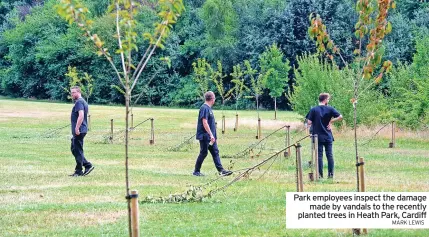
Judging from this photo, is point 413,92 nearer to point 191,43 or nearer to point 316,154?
point 316,154

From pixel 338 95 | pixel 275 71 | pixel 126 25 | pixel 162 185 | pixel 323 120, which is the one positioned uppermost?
pixel 275 71

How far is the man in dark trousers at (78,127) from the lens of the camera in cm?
1936

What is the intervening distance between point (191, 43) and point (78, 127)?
72745 millimetres

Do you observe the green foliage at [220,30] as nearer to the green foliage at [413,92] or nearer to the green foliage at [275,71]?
the green foliage at [275,71]

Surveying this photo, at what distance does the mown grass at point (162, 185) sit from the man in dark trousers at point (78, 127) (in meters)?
0.42

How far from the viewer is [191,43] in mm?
91688

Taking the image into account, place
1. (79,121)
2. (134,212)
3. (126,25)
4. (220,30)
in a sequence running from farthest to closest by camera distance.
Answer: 1. (220,30)
2. (79,121)
3. (126,25)
4. (134,212)

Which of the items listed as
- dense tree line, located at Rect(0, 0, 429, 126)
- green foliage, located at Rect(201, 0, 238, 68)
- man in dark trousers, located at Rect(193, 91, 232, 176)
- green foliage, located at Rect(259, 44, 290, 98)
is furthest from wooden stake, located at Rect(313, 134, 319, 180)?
green foliage, located at Rect(201, 0, 238, 68)

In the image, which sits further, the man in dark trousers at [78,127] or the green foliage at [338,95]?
the green foliage at [338,95]

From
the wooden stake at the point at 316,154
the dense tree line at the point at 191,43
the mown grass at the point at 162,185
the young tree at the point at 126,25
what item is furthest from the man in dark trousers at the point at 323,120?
the dense tree line at the point at 191,43

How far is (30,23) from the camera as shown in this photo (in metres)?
100

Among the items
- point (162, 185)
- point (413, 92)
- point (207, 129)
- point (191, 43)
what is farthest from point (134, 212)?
point (191, 43)

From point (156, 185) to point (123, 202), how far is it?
295 centimetres

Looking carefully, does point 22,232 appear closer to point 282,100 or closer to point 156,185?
point 156,185
